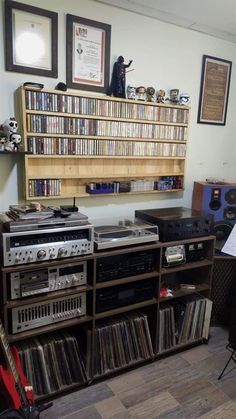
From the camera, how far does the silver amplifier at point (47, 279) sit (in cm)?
151

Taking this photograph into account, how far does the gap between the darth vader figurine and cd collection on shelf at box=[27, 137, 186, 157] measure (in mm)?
331

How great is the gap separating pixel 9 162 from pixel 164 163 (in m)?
1.20

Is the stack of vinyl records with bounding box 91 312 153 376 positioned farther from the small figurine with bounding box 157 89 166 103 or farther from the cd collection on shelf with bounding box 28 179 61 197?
the small figurine with bounding box 157 89 166 103

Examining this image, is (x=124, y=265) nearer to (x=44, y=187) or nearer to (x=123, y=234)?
(x=123, y=234)

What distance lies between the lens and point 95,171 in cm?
216

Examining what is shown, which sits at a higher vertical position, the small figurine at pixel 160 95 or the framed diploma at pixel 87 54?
the framed diploma at pixel 87 54

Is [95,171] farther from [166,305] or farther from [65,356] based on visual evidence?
[65,356]

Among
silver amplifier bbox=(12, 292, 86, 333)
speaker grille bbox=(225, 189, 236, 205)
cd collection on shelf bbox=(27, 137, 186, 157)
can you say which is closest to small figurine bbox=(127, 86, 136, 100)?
cd collection on shelf bbox=(27, 137, 186, 157)

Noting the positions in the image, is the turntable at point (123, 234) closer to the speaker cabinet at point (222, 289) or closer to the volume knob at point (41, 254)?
the volume knob at point (41, 254)

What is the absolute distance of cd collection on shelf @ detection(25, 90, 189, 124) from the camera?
180cm

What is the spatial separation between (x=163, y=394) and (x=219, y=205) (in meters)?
1.38

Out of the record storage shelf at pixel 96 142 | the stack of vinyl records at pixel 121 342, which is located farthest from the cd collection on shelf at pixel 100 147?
the stack of vinyl records at pixel 121 342

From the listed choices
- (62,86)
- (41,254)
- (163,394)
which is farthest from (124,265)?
(62,86)

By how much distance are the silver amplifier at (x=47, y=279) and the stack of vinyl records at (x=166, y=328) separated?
2.13 feet
